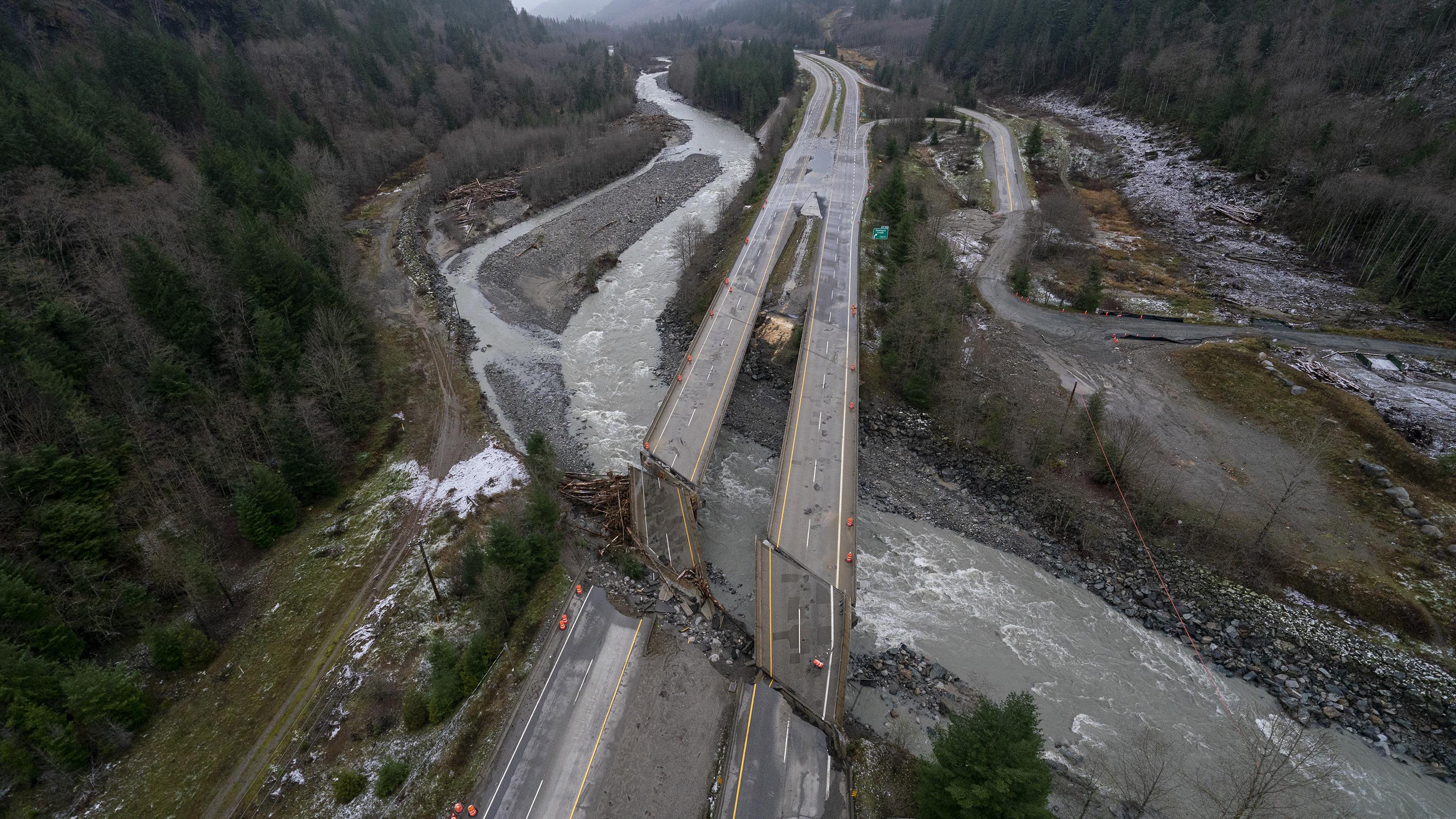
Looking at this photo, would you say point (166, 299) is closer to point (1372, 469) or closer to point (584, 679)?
point (584, 679)

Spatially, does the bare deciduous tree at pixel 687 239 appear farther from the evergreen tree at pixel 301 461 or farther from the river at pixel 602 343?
the evergreen tree at pixel 301 461

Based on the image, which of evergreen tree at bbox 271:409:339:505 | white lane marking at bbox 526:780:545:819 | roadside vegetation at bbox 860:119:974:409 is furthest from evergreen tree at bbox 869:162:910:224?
white lane marking at bbox 526:780:545:819

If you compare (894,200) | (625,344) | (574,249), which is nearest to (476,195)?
(574,249)

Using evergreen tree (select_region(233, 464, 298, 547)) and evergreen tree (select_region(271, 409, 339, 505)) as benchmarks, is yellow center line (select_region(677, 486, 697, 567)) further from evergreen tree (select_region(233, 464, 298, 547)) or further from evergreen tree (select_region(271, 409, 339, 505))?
evergreen tree (select_region(233, 464, 298, 547))

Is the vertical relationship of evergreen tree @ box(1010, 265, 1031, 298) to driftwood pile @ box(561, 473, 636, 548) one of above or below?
above

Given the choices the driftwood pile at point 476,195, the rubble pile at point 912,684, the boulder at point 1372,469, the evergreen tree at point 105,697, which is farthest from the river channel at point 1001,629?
the driftwood pile at point 476,195
